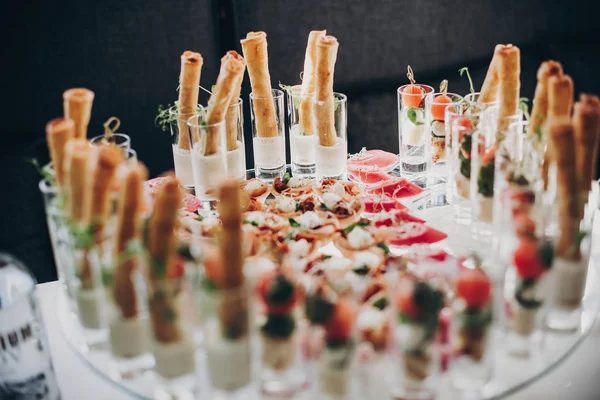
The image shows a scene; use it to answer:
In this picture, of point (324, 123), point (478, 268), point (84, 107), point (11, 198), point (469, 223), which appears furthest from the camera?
point (11, 198)

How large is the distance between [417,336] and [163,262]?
431 millimetres

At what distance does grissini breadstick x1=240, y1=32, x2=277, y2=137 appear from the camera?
2172mm

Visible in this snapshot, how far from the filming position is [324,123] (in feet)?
6.93

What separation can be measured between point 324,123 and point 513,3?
1.83 meters

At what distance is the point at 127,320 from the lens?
1.37 meters

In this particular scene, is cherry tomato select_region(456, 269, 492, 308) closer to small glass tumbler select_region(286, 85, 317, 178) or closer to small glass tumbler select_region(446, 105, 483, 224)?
small glass tumbler select_region(446, 105, 483, 224)

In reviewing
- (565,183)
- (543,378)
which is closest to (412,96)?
(565,183)

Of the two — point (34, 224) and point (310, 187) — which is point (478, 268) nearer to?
point (310, 187)

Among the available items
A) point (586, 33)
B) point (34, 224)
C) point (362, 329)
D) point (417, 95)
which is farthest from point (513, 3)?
point (362, 329)

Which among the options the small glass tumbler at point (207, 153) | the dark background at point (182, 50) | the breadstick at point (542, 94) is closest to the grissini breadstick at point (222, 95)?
the small glass tumbler at point (207, 153)

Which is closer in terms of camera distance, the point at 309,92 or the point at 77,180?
the point at 77,180

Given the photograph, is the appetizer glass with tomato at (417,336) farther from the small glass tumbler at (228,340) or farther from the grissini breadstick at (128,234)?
the grissini breadstick at (128,234)

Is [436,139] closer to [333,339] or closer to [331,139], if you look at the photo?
[331,139]

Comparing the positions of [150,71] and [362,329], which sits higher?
[150,71]
